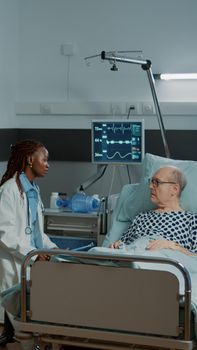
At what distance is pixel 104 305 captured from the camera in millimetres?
2670

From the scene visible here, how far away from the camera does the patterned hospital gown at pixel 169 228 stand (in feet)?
12.2

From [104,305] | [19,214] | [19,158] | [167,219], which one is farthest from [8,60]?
[104,305]

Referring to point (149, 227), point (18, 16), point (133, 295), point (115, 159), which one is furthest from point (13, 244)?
point (18, 16)

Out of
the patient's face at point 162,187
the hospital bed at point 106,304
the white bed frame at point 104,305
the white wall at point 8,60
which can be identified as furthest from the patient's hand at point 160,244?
the white wall at point 8,60

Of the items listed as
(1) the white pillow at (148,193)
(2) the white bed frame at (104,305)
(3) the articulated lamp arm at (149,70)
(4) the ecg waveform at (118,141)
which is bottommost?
(2) the white bed frame at (104,305)

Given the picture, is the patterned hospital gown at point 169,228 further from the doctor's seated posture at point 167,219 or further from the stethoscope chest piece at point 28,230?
the stethoscope chest piece at point 28,230

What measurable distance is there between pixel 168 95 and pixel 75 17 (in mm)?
1032

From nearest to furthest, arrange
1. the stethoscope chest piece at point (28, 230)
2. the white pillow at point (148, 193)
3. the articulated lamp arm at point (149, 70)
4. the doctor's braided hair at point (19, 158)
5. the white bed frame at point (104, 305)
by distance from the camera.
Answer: the white bed frame at point (104, 305), the stethoscope chest piece at point (28, 230), the doctor's braided hair at point (19, 158), the white pillow at point (148, 193), the articulated lamp arm at point (149, 70)

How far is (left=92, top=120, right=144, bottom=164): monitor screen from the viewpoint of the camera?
479cm

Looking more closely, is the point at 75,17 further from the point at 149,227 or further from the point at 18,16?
the point at 149,227

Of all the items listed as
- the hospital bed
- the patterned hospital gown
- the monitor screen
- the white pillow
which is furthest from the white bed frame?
the monitor screen

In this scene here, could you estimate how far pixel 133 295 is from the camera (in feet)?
8.64

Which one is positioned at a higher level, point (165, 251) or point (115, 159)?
point (115, 159)

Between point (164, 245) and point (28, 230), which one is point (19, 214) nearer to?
point (28, 230)
